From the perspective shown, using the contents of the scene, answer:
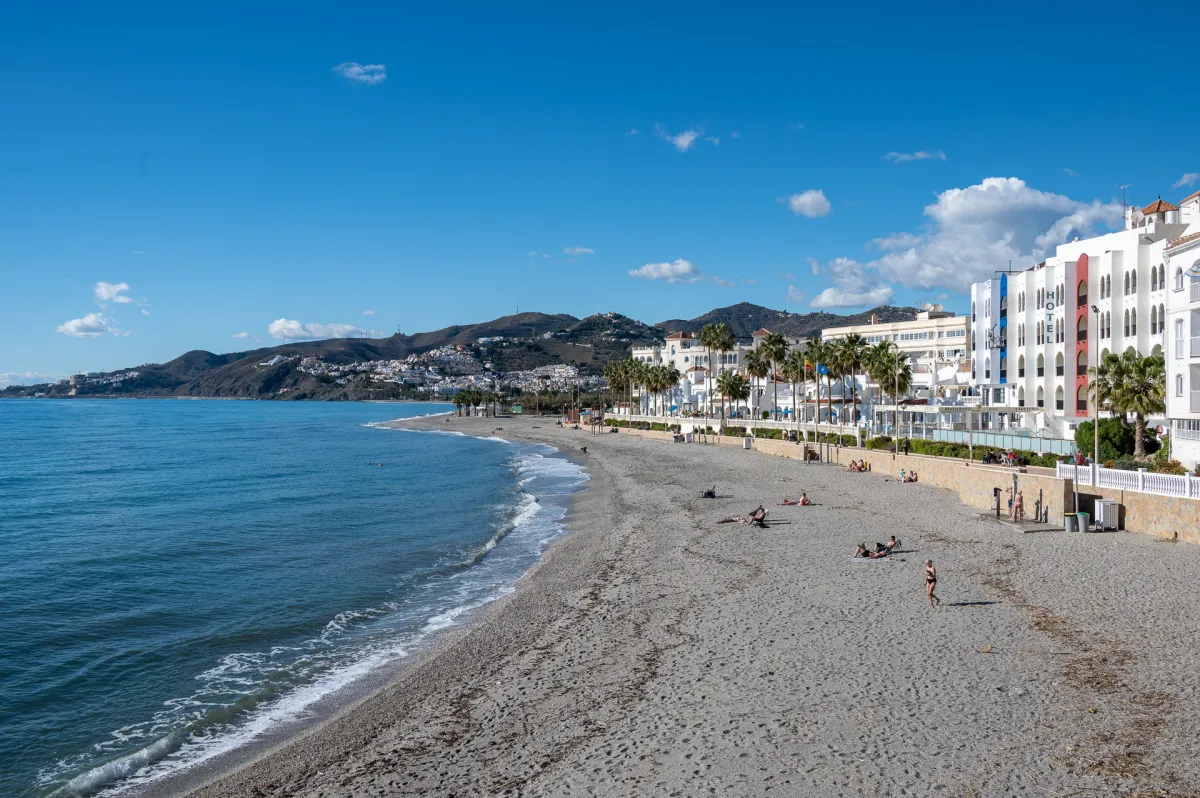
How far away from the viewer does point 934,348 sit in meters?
80.1

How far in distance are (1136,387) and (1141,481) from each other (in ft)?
33.4

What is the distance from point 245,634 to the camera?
19391 millimetres

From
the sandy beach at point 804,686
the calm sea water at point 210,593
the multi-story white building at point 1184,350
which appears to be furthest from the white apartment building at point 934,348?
the sandy beach at point 804,686

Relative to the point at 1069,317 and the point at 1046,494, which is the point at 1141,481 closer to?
the point at 1046,494

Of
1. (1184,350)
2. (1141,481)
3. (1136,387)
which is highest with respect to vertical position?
(1184,350)

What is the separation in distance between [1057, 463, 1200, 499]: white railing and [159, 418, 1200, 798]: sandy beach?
5.96 feet

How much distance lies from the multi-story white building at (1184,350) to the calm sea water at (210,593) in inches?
937

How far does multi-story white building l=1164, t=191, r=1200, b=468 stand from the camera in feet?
93.7

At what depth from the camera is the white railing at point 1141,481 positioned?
864 inches

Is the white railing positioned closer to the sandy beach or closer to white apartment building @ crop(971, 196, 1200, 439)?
the sandy beach

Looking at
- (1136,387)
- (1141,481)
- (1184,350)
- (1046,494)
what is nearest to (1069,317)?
(1136,387)

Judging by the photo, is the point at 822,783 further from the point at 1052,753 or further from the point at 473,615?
the point at 473,615

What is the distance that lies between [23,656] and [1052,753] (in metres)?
20.5

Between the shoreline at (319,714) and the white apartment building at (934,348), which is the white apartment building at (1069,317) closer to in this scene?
the white apartment building at (934,348)
